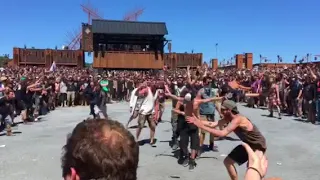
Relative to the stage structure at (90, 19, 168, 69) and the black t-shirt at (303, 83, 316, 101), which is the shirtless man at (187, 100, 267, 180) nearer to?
the black t-shirt at (303, 83, 316, 101)

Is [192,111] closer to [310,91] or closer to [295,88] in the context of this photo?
[310,91]

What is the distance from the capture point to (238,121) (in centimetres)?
580

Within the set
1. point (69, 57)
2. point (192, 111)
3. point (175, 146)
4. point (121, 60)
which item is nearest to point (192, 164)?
point (192, 111)

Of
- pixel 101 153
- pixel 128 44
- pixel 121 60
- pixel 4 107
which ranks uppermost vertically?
pixel 128 44

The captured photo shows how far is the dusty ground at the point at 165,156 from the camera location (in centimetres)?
773

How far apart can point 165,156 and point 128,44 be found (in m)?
32.8

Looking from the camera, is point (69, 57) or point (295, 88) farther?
point (69, 57)

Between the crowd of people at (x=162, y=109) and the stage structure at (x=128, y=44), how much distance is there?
10.1 metres

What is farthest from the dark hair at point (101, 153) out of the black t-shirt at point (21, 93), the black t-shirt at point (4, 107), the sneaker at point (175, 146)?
the black t-shirt at point (21, 93)

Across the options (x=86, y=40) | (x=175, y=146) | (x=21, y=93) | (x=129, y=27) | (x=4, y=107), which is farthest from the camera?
(x=86, y=40)

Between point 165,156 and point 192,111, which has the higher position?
point 192,111

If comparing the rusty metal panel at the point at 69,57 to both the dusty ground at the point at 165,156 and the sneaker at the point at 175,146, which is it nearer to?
the dusty ground at the point at 165,156

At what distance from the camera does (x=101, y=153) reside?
1.62 meters

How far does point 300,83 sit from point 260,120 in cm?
278
